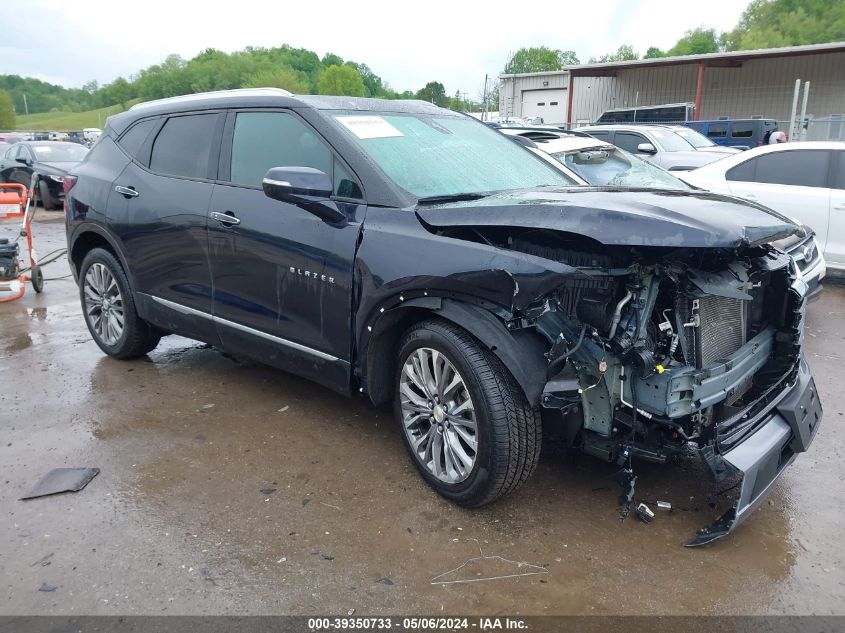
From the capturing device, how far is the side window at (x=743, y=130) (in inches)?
754

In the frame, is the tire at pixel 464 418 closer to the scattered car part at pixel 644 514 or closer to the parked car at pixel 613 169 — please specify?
the scattered car part at pixel 644 514

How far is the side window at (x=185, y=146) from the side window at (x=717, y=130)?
18.6 meters

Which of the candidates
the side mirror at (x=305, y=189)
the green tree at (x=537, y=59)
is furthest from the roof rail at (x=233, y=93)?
the green tree at (x=537, y=59)

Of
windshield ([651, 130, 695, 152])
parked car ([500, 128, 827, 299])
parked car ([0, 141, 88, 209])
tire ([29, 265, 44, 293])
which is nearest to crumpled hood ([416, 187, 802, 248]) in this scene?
parked car ([500, 128, 827, 299])

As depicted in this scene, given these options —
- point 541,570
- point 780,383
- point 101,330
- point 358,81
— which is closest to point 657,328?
point 780,383

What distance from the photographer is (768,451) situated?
2891mm

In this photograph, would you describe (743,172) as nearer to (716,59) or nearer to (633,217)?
(633,217)

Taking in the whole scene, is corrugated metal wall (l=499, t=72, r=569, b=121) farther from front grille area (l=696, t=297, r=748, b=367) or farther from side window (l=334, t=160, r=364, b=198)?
front grille area (l=696, t=297, r=748, b=367)

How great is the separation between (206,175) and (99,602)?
259cm

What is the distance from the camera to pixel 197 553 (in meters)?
2.93

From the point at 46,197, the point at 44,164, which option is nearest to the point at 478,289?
the point at 46,197

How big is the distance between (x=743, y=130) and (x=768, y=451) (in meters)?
18.9

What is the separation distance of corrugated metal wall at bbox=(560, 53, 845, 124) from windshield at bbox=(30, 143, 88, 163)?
2458cm

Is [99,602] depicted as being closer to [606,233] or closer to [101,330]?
[606,233]
